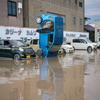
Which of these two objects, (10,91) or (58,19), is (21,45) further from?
(10,91)

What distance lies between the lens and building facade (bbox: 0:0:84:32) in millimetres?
23472

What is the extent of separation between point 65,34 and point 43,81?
2120cm

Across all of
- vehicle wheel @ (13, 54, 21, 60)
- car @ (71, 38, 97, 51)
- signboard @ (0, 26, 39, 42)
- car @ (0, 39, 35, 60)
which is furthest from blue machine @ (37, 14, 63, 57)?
car @ (71, 38, 97, 51)

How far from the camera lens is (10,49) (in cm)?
1397

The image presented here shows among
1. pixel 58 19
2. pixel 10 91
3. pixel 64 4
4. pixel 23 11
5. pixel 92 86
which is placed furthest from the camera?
pixel 64 4

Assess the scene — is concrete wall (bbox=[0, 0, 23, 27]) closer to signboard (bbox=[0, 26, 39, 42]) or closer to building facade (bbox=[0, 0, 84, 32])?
building facade (bbox=[0, 0, 84, 32])

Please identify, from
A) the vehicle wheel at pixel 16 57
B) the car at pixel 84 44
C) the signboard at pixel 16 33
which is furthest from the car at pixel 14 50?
the car at pixel 84 44

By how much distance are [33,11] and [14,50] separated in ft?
44.2

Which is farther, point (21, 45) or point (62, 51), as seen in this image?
point (62, 51)

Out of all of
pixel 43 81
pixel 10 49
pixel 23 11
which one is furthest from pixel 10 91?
pixel 23 11

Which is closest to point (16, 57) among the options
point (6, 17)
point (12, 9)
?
point (6, 17)

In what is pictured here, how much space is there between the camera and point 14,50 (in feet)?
45.3

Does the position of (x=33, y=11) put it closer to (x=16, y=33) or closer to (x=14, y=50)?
(x=16, y=33)

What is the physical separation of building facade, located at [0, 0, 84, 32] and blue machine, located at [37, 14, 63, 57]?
870 centimetres
